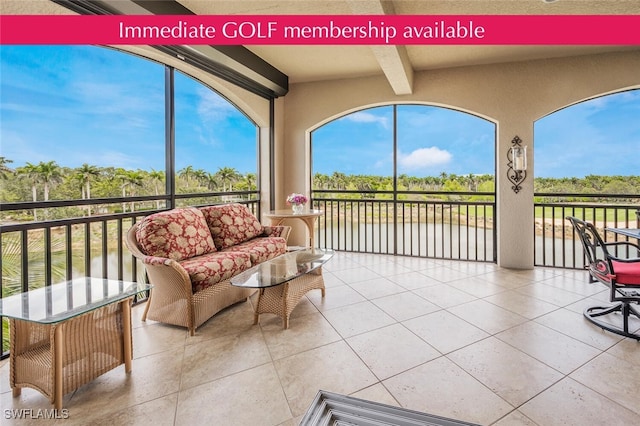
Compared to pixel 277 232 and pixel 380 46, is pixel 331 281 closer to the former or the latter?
pixel 277 232

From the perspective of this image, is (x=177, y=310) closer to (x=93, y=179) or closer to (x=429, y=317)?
(x=93, y=179)

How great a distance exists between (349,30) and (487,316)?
310 centimetres

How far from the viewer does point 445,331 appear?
7.95 feet

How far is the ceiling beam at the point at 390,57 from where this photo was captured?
2.51 metres

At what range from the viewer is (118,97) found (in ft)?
9.78

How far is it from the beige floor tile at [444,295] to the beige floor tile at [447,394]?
3.66ft

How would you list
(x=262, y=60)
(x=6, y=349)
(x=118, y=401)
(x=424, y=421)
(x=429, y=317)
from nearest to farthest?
(x=424, y=421), (x=118, y=401), (x=6, y=349), (x=429, y=317), (x=262, y=60)

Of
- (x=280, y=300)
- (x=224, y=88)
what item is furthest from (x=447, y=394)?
(x=224, y=88)

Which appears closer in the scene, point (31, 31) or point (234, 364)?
point (234, 364)

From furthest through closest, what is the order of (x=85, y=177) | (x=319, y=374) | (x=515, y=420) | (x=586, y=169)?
1. (x=586, y=169)
2. (x=85, y=177)
3. (x=319, y=374)
4. (x=515, y=420)

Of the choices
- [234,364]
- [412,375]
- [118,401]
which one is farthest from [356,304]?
[118,401]

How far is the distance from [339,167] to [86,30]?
392 cm

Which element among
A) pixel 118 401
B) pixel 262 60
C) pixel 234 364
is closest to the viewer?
pixel 118 401

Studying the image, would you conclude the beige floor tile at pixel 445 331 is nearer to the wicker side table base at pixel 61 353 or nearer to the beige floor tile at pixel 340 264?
the beige floor tile at pixel 340 264
